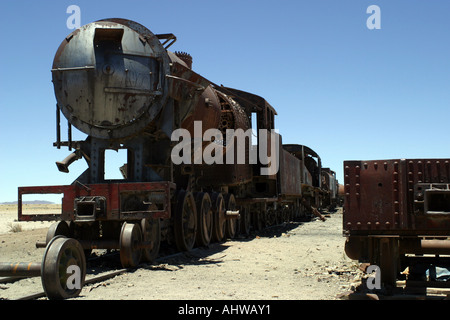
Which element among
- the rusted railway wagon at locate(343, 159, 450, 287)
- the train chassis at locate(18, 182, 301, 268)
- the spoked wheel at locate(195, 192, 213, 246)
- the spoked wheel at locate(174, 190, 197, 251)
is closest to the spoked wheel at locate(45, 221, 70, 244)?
the train chassis at locate(18, 182, 301, 268)

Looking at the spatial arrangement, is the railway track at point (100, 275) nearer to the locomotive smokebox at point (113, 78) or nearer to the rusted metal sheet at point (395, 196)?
the locomotive smokebox at point (113, 78)

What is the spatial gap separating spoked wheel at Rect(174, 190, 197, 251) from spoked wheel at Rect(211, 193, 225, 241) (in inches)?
57.5

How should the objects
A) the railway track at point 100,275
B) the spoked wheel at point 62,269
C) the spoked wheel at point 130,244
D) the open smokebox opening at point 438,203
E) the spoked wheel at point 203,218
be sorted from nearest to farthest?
the open smokebox opening at point 438,203, the spoked wheel at point 62,269, the railway track at point 100,275, the spoked wheel at point 130,244, the spoked wheel at point 203,218

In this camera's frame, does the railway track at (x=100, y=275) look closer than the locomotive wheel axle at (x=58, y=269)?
No

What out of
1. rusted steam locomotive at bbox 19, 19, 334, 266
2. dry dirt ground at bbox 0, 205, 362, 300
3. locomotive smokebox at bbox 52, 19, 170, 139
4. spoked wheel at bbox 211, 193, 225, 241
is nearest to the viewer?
dry dirt ground at bbox 0, 205, 362, 300

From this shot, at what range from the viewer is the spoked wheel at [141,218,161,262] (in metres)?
7.95

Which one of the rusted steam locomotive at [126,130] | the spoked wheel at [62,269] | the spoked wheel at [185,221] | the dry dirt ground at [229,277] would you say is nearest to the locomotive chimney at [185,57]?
the rusted steam locomotive at [126,130]

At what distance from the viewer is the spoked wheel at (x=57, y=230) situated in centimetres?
795

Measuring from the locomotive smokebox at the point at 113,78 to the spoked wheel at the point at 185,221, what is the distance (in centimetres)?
172

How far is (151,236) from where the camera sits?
823 centimetres

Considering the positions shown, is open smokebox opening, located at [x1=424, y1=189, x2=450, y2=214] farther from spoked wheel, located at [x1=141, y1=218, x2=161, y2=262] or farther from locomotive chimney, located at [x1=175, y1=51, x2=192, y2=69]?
locomotive chimney, located at [x1=175, y1=51, x2=192, y2=69]

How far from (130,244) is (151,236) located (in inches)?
30.8
